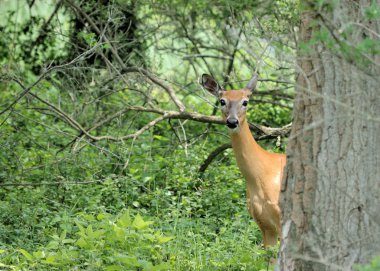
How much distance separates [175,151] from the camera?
925cm

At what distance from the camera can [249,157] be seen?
7.23 meters

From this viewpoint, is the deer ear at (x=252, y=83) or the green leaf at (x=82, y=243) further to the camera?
the deer ear at (x=252, y=83)

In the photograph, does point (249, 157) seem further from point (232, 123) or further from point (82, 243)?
point (82, 243)

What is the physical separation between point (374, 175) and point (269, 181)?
2386 mm

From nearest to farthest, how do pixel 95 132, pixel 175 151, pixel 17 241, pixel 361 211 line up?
pixel 361 211 < pixel 17 241 < pixel 175 151 < pixel 95 132

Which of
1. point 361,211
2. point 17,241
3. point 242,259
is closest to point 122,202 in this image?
point 17,241

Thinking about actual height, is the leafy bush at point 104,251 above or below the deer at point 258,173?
below

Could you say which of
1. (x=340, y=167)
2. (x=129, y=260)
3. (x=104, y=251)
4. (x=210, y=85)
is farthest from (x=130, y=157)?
(x=340, y=167)

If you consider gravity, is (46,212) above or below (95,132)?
below

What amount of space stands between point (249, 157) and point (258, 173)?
0.52 feet

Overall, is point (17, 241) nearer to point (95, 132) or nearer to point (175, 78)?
point (95, 132)

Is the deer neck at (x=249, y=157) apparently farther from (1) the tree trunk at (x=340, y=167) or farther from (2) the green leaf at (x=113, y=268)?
(1) the tree trunk at (x=340, y=167)

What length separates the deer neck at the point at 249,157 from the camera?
7.17 meters

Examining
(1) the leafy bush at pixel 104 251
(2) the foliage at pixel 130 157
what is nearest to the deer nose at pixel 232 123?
(2) the foliage at pixel 130 157
